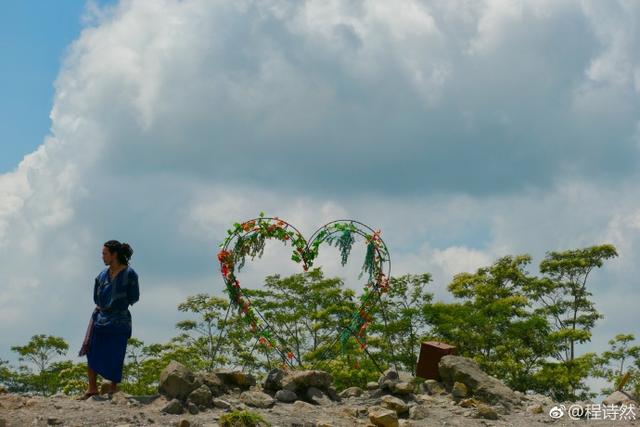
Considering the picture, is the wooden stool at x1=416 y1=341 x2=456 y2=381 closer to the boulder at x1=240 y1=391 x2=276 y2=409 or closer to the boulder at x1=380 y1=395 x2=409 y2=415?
the boulder at x1=380 y1=395 x2=409 y2=415

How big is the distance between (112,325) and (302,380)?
2.71 metres

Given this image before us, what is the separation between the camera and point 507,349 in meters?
21.8

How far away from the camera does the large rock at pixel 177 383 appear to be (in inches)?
374

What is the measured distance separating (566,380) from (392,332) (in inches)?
217

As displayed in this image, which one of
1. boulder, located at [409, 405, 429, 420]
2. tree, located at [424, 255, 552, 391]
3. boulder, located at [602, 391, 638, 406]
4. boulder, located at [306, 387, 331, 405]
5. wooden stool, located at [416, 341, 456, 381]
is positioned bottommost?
boulder, located at [409, 405, 429, 420]

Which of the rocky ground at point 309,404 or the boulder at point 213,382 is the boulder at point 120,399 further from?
the boulder at point 213,382

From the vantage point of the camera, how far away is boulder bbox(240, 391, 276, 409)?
979 cm

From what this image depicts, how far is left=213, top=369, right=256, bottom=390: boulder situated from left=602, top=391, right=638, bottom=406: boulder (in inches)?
223

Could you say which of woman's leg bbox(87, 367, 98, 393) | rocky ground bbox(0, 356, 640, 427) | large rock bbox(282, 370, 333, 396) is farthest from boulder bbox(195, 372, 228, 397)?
woman's leg bbox(87, 367, 98, 393)

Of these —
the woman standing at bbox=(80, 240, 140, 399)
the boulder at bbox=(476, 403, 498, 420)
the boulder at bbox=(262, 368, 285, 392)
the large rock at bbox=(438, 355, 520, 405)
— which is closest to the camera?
the woman standing at bbox=(80, 240, 140, 399)

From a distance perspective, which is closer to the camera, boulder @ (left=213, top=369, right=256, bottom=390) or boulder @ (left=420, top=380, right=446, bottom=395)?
boulder @ (left=213, top=369, right=256, bottom=390)

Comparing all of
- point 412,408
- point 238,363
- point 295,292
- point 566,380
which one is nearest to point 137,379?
point 238,363

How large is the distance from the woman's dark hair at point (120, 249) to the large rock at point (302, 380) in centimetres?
274

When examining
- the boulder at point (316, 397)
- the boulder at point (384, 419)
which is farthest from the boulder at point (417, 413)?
the boulder at point (316, 397)
